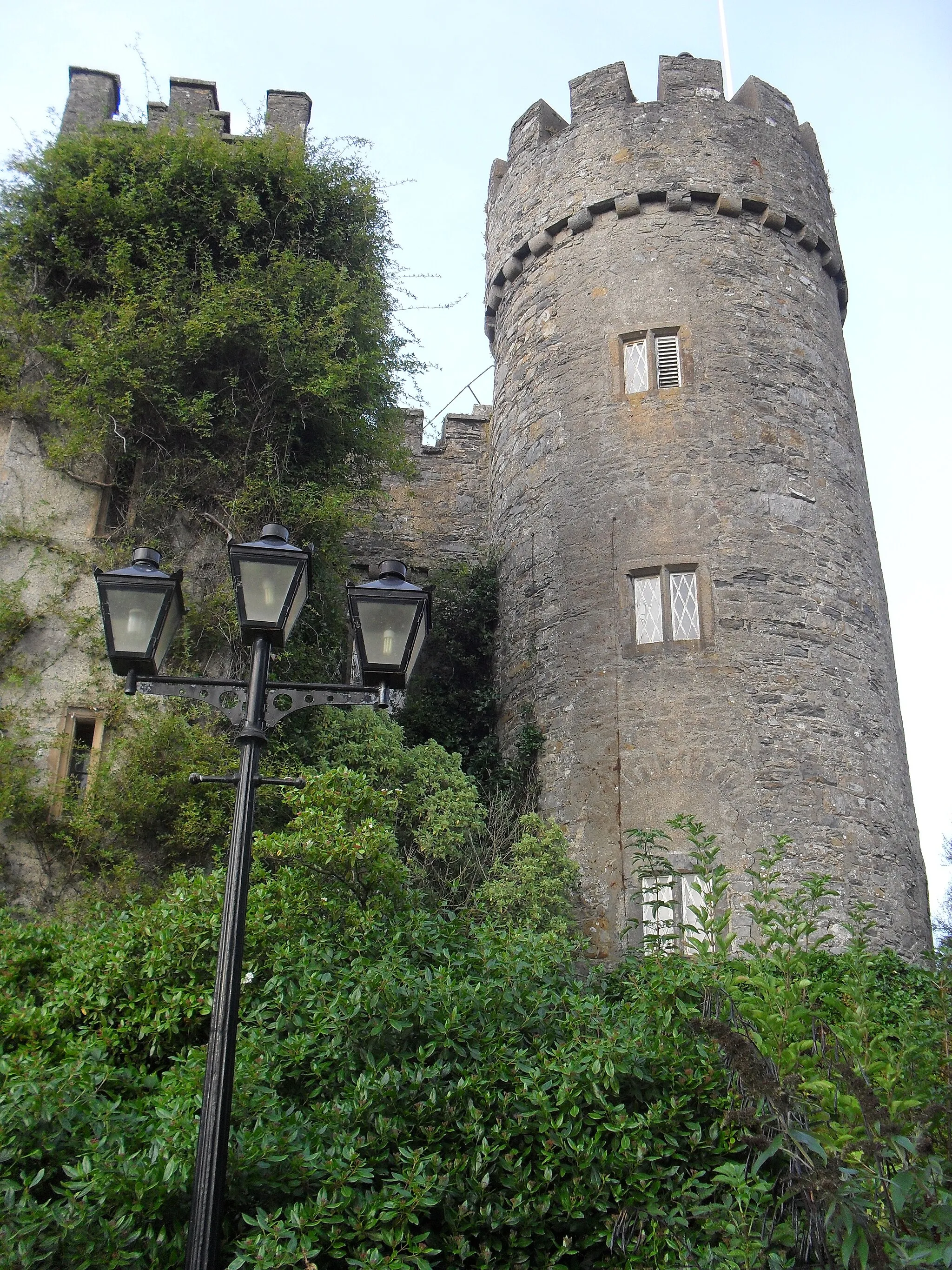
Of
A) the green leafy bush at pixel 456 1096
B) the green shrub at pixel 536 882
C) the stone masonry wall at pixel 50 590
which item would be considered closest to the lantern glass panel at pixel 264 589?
the green leafy bush at pixel 456 1096

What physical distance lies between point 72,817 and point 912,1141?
7.31m

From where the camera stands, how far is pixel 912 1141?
4.02 m

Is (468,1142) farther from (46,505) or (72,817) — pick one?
(46,505)

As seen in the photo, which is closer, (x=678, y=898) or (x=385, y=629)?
(x=385, y=629)

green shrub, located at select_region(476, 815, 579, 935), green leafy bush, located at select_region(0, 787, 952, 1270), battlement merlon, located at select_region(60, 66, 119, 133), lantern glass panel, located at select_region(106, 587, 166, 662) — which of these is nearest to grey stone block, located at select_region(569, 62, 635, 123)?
battlement merlon, located at select_region(60, 66, 119, 133)

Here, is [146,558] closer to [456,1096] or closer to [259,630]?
[259,630]

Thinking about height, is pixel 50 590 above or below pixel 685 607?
below

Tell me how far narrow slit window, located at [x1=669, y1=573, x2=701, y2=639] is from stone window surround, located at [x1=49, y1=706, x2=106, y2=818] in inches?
208

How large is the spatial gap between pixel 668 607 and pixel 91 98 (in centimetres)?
866

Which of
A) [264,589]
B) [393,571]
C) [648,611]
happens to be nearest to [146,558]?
[264,589]

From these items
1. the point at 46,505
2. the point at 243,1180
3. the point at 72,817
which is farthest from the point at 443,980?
the point at 46,505

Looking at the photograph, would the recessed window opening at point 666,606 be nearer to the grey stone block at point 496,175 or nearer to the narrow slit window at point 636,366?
the narrow slit window at point 636,366

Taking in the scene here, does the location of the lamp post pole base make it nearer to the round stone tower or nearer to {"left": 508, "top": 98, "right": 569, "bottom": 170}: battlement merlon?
the round stone tower

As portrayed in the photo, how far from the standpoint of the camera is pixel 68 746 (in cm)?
1009
